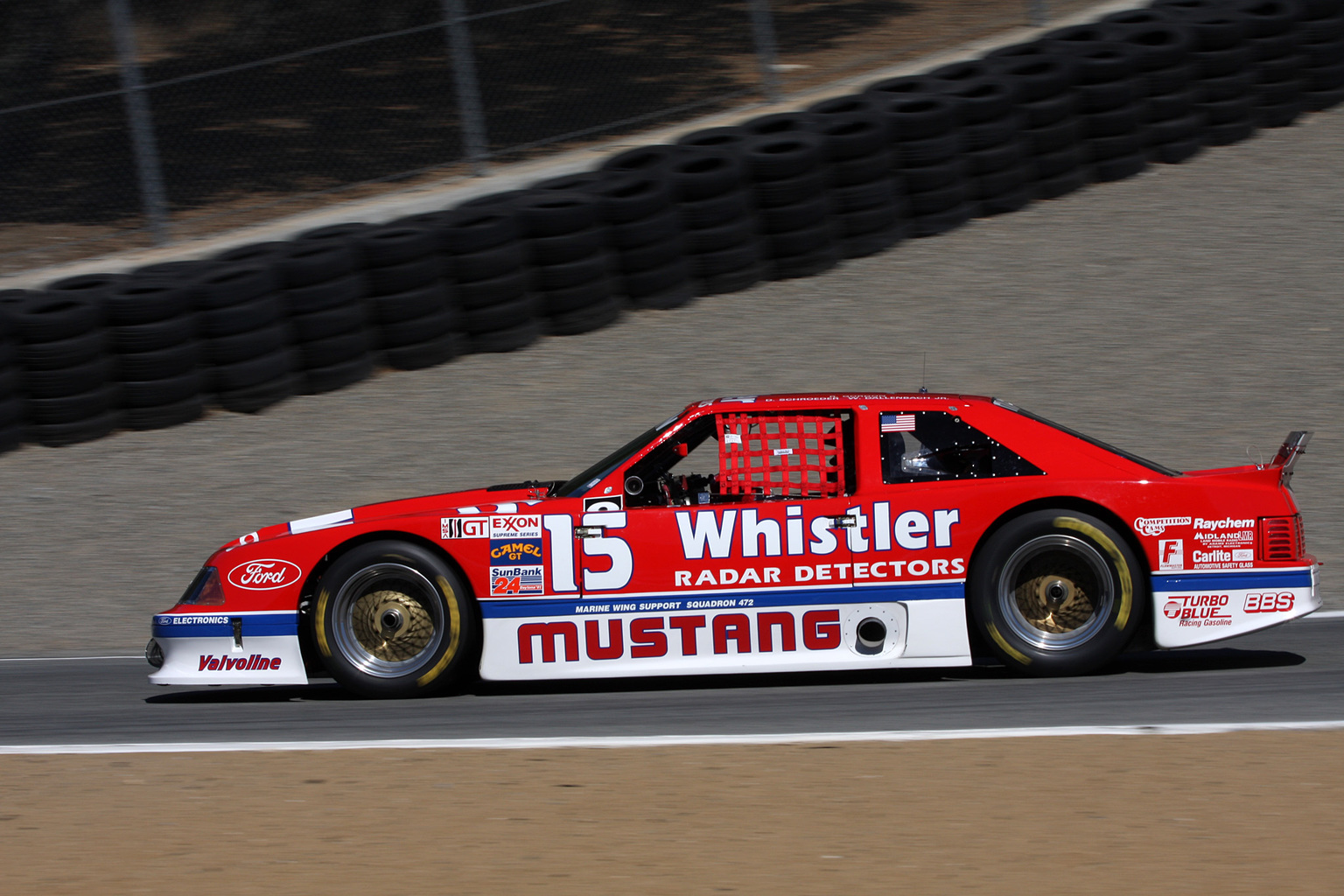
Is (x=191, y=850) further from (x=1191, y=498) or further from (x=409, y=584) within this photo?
(x=1191, y=498)

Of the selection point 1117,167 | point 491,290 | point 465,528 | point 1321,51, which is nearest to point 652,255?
point 491,290

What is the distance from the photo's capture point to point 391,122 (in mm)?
13422

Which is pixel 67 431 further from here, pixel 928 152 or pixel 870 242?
pixel 928 152

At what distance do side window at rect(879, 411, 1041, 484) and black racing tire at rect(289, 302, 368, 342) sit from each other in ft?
19.9

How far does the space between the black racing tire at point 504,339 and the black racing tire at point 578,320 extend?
8.7 inches

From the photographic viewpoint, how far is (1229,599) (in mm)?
6184

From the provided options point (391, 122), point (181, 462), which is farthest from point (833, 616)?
point (391, 122)

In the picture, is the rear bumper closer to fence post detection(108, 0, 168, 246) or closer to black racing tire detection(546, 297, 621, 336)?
black racing tire detection(546, 297, 621, 336)

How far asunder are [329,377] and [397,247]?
1.18m

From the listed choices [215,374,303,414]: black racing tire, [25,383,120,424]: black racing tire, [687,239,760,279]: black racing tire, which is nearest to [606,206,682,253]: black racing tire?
[687,239,760,279]: black racing tire

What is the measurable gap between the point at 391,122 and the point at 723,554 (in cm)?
849

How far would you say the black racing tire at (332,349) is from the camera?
1130 centimetres

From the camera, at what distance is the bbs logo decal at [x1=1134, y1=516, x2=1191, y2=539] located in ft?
20.4

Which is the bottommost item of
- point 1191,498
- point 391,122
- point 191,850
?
point 191,850
